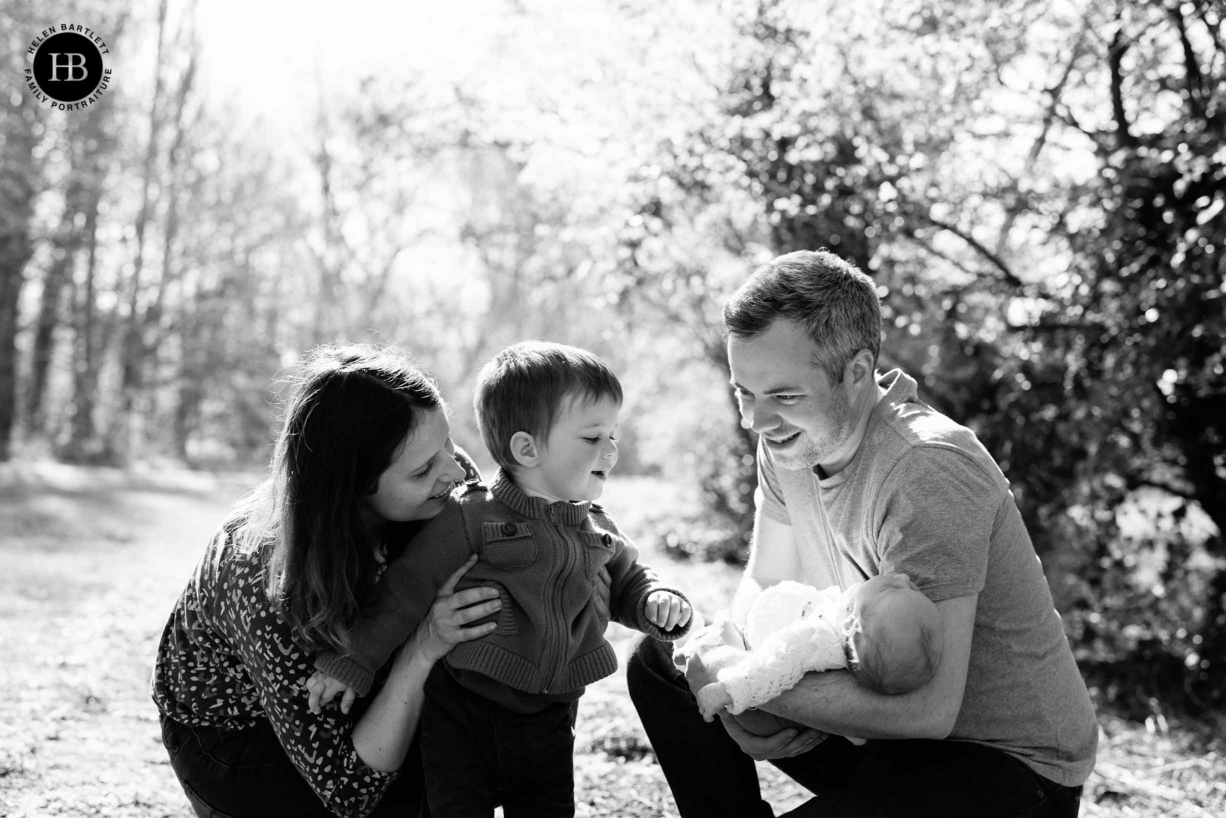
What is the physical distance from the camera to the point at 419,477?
8.05ft

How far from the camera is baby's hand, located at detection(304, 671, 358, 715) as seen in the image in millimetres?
2371

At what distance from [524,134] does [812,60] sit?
2356 mm

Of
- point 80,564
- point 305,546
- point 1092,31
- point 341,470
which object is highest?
point 1092,31

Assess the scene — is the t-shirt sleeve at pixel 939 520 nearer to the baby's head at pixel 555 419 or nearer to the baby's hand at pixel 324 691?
the baby's head at pixel 555 419

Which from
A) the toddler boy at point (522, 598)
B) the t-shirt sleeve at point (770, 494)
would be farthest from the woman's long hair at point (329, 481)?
the t-shirt sleeve at point (770, 494)

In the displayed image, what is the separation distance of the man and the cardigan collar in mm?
390

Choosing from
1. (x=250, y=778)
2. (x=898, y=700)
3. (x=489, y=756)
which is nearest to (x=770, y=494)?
(x=898, y=700)

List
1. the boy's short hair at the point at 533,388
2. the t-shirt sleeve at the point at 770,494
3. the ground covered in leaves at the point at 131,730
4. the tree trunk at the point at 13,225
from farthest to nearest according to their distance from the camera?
the tree trunk at the point at 13,225
the ground covered in leaves at the point at 131,730
the t-shirt sleeve at the point at 770,494
the boy's short hair at the point at 533,388

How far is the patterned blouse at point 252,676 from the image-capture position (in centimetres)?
239

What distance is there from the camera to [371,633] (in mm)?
2398

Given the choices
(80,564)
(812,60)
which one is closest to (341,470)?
(812,60)

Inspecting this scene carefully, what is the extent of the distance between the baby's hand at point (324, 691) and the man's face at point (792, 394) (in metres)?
1.10

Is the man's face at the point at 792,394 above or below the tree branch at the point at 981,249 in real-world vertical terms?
below

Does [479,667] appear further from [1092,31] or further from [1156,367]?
[1092,31]
